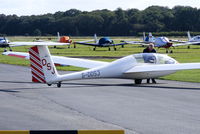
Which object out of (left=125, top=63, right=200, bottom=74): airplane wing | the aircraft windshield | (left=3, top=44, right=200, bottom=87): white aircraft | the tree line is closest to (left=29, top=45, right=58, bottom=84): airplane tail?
(left=3, top=44, right=200, bottom=87): white aircraft

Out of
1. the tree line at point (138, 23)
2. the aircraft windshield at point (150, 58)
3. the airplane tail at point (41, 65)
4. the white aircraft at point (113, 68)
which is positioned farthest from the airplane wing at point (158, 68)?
the tree line at point (138, 23)

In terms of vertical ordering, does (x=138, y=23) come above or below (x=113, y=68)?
below

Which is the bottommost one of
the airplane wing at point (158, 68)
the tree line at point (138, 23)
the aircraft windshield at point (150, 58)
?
the tree line at point (138, 23)

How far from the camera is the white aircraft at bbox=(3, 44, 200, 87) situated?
19.8 metres

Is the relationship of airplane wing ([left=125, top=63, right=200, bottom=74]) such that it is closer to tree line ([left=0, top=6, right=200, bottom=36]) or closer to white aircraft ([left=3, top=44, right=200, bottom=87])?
white aircraft ([left=3, top=44, right=200, bottom=87])

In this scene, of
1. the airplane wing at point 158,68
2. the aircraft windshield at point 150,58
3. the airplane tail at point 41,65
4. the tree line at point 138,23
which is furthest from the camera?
the tree line at point 138,23

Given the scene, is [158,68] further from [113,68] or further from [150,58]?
[113,68]

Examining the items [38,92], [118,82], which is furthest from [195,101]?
[118,82]

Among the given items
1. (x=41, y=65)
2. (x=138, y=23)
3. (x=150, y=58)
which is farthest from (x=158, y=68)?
(x=138, y=23)

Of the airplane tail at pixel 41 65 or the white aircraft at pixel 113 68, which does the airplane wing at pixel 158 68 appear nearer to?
the white aircraft at pixel 113 68

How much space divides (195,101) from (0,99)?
5.94 meters

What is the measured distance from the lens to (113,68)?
21594 millimetres

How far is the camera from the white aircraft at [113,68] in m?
19.8

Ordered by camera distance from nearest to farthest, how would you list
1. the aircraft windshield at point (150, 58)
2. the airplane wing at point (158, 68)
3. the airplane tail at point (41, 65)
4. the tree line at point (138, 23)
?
1. the airplane tail at point (41, 65)
2. the airplane wing at point (158, 68)
3. the aircraft windshield at point (150, 58)
4. the tree line at point (138, 23)
